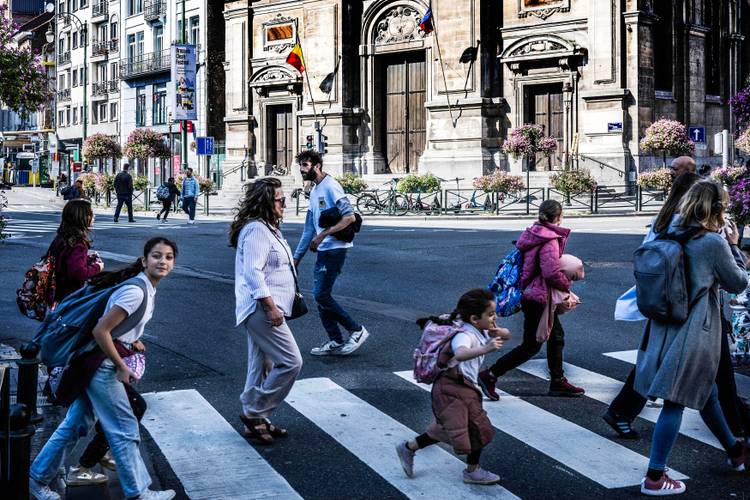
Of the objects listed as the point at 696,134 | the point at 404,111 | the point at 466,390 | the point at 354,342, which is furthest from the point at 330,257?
the point at 404,111

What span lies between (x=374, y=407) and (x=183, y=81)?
127 feet

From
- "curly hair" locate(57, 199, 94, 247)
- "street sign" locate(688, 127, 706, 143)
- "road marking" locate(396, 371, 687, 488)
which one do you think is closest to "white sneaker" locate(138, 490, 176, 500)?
"curly hair" locate(57, 199, 94, 247)

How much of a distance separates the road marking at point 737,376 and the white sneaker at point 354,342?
2.30 meters

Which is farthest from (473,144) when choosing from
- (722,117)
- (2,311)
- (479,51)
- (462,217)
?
(2,311)

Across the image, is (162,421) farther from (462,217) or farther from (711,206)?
(462,217)

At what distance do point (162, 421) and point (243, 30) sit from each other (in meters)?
41.6

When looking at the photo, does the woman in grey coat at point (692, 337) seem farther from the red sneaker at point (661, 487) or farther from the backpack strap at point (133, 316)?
the backpack strap at point (133, 316)

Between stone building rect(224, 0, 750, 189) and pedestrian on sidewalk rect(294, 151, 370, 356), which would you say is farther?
stone building rect(224, 0, 750, 189)

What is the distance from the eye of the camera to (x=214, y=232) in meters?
26.5

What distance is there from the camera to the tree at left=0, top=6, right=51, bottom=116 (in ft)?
54.2

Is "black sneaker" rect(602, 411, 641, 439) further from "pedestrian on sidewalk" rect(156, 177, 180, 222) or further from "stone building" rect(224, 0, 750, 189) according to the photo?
"stone building" rect(224, 0, 750, 189)

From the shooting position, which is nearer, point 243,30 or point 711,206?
point 711,206

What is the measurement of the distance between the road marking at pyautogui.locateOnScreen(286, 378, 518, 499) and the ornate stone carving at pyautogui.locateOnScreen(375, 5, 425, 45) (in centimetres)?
3385

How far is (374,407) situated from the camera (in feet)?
24.7
